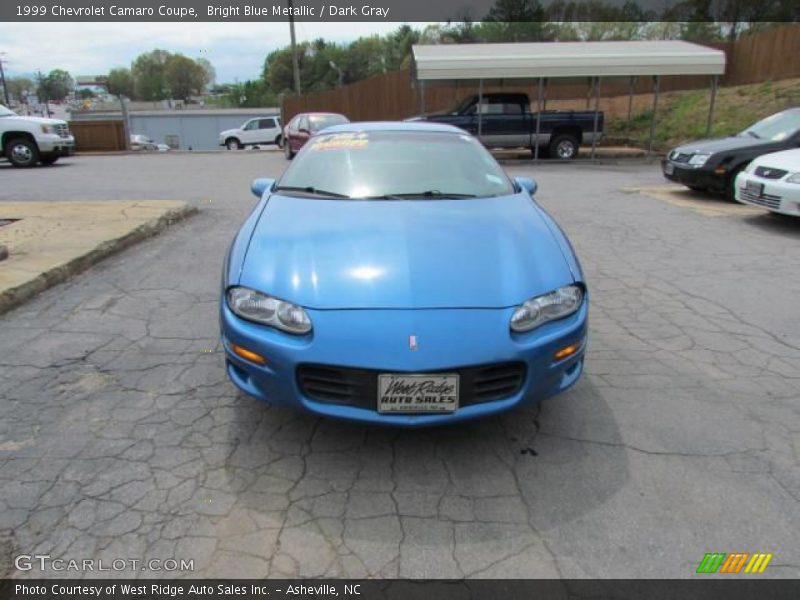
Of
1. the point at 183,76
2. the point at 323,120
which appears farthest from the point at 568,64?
the point at 183,76

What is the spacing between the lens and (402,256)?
9.14 ft

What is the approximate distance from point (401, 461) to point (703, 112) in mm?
21130

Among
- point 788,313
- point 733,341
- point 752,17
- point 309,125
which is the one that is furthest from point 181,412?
point 752,17

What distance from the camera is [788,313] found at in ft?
15.1

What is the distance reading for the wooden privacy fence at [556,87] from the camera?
2098cm

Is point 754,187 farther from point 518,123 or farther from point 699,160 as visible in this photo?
point 518,123

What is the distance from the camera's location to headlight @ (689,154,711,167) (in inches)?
372

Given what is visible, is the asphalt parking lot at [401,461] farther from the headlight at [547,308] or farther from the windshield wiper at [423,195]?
the windshield wiper at [423,195]

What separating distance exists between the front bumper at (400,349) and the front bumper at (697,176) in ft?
27.0

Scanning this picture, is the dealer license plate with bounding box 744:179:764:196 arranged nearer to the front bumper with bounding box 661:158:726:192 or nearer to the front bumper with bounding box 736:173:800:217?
the front bumper with bounding box 736:173:800:217

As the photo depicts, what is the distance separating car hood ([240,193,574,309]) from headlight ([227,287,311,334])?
0.04 metres

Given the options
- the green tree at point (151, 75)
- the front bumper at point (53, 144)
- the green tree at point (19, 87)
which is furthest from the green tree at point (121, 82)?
the front bumper at point (53, 144)

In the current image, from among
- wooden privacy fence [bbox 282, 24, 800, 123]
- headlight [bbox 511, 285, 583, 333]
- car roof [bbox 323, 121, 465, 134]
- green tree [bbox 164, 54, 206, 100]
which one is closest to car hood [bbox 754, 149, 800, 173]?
car roof [bbox 323, 121, 465, 134]

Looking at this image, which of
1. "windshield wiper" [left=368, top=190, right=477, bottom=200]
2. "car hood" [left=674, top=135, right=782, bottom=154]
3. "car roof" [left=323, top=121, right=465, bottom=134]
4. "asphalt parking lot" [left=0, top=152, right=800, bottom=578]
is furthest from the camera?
"car hood" [left=674, top=135, right=782, bottom=154]
